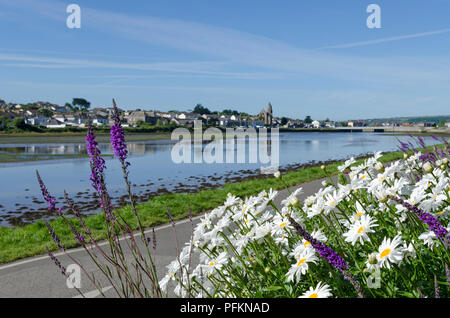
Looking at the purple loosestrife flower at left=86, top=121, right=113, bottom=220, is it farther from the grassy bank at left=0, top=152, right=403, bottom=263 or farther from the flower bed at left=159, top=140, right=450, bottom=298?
the grassy bank at left=0, top=152, right=403, bottom=263

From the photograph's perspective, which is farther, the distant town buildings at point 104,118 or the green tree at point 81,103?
the green tree at point 81,103

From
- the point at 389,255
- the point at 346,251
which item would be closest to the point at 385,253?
the point at 389,255

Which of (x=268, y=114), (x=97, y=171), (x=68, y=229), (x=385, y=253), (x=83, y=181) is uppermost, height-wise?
(x=268, y=114)

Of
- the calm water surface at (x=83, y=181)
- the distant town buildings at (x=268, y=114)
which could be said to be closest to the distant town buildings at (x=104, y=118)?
the distant town buildings at (x=268, y=114)

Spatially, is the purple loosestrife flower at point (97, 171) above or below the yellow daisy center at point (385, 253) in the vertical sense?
above

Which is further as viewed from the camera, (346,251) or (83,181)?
(83,181)

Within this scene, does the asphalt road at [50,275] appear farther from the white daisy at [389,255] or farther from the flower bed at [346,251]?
the white daisy at [389,255]

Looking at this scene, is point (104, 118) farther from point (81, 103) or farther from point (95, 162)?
point (95, 162)

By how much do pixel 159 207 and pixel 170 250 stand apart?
4.64 metres

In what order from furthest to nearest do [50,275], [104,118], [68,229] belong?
[104,118] → [68,229] → [50,275]

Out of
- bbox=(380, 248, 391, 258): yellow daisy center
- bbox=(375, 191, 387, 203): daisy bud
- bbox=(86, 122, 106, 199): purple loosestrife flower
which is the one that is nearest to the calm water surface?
bbox=(86, 122, 106, 199): purple loosestrife flower
